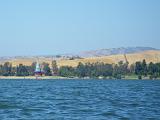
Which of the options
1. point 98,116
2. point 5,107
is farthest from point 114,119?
point 5,107

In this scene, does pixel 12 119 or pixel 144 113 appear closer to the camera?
pixel 12 119

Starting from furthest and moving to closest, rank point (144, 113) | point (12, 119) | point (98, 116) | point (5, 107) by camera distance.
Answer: point (5, 107) → point (144, 113) → point (98, 116) → point (12, 119)

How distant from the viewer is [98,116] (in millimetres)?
52250

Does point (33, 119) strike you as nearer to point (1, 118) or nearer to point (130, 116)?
point (1, 118)

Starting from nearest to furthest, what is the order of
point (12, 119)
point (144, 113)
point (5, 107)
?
point (12, 119)
point (144, 113)
point (5, 107)

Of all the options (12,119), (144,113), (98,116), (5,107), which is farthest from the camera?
(5,107)

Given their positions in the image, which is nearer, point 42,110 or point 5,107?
point 42,110

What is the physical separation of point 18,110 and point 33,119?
986 centimetres

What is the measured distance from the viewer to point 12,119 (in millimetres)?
48531

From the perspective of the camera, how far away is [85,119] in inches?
1919

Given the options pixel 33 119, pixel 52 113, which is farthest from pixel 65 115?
pixel 33 119

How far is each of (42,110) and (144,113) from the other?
1215cm

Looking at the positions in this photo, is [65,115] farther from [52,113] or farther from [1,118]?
[1,118]

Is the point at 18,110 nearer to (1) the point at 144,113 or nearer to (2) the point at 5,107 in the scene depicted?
(2) the point at 5,107
